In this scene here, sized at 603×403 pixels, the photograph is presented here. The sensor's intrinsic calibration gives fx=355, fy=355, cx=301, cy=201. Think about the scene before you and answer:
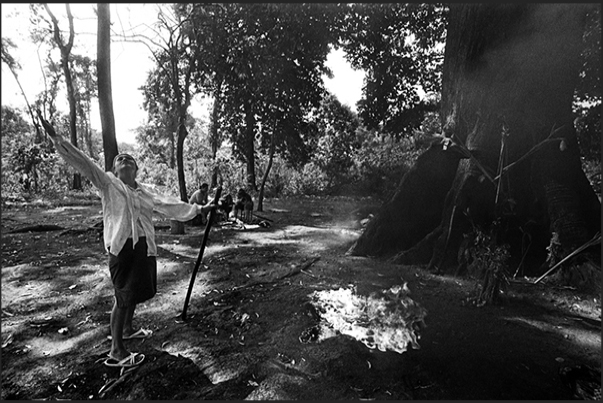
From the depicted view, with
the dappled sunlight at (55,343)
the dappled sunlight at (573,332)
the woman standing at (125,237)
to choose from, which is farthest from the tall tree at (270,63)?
the dappled sunlight at (55,343)

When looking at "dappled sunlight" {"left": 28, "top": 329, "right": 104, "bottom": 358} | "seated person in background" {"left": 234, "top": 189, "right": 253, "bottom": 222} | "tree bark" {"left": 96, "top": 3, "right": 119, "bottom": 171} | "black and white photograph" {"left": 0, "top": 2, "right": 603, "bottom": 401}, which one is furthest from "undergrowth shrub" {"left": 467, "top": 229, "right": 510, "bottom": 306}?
"seated person in background" {"left": 234, "top": 189, "right": 253, "bottom": 222}

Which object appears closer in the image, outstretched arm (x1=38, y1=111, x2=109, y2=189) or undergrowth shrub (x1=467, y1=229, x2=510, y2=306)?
outstretched arm (x1=38, y1=111, x2=109, y2=189)

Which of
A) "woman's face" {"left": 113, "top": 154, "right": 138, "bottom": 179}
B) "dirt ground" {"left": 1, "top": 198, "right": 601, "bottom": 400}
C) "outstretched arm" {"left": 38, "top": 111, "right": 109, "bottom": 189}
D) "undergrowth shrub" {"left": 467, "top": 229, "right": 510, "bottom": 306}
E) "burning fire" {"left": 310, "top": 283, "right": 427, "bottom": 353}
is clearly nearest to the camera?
"outstretched arm" {"left": 38, "top": 111, "right": 109, "bottom": 189}

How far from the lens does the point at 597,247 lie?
164 inches

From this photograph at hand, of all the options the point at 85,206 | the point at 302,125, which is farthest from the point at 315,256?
the point at 85,206

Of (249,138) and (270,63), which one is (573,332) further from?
(249,138)

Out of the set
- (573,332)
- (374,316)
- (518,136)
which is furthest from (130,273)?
(518,136)

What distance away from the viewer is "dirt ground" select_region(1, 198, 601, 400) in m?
2.55

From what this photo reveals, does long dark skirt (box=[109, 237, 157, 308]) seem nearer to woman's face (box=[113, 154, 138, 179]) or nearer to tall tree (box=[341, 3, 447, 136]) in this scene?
woman's face (box=[113, 154, 138, 179])

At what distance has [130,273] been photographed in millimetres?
2760

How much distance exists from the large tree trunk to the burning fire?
51.7 inches

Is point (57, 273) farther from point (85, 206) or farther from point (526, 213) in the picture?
point (85, 206)

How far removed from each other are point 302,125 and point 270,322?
21.8 feet

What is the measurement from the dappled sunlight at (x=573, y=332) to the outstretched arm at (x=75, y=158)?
3798 mm
